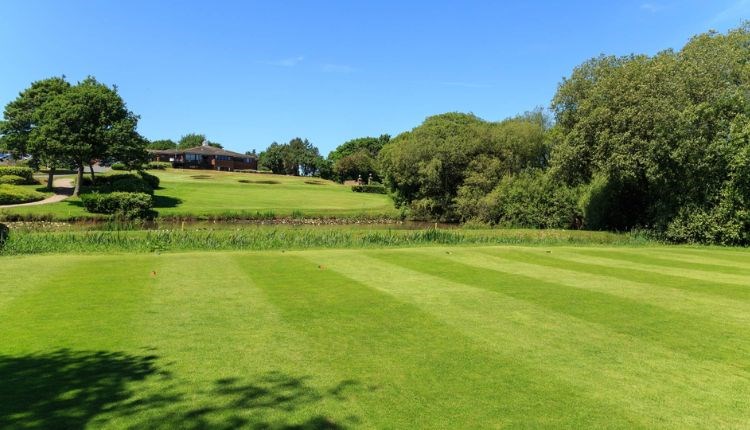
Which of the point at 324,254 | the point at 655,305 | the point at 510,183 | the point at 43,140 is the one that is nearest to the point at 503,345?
the point at 655,305

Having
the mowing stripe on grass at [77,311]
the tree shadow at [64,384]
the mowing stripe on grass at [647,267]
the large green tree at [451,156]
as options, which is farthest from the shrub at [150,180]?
the tree shadow at [64,384]

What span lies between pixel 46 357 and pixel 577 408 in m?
6.76

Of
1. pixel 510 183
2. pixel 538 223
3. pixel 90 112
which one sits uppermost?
pixel 90 112

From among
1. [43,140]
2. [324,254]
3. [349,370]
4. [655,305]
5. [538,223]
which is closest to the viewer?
[349,370]

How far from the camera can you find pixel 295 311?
949 cm

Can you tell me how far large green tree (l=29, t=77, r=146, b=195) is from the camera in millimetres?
47938

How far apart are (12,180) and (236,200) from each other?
80.1 feet

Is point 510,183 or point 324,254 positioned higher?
point 510,183

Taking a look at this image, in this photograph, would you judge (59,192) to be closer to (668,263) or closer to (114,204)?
(114,204)

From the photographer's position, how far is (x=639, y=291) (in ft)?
38.6

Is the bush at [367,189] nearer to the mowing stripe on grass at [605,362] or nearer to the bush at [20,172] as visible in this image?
the bush at [20,172]

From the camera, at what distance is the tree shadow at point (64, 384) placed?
16.2 ft

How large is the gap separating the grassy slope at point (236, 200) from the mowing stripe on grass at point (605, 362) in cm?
4298

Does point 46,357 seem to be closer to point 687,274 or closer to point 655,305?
point 655,305
